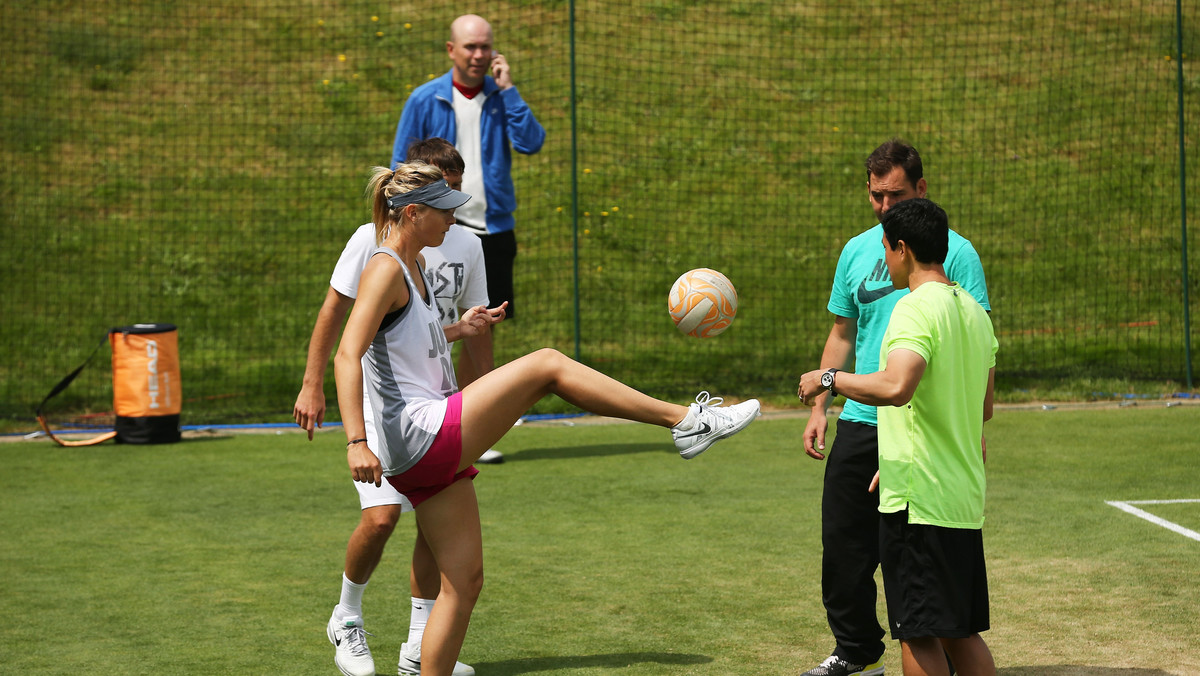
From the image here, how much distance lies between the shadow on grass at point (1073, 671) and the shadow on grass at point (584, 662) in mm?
1171

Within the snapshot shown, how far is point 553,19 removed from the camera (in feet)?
58.1

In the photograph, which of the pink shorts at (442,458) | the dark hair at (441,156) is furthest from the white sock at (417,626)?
the dark hair at (441,156)

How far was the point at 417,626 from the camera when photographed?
4.87 meters

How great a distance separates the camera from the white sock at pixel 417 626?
4840 millimetres

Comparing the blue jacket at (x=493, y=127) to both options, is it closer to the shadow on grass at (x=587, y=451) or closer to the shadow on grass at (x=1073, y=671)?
the shadow on grass at (x=587, y=451)

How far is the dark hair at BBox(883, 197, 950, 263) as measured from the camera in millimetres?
3707

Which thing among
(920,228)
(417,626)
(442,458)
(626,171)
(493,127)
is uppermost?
(493,127)

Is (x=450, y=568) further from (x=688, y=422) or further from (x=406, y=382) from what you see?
(x=688, y=422)

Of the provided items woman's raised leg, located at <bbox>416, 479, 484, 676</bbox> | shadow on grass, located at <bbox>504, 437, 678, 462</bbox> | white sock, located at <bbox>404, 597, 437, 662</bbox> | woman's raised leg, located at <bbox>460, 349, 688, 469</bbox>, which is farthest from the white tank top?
shadow on grass, located at <bbox>504, 437, 678, 462</bbox>

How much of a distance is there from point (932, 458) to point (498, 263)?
5.39 meters

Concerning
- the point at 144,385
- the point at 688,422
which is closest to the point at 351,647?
A: the point at 688,422

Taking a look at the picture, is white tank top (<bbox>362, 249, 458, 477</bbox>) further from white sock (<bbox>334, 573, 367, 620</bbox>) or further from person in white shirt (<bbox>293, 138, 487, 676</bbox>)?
white sock (<bbox>334, 573, 367, 620</bbox>)

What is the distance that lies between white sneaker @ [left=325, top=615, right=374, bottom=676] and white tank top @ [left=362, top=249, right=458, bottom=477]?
3.70 feet

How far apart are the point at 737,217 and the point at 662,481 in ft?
23.2
